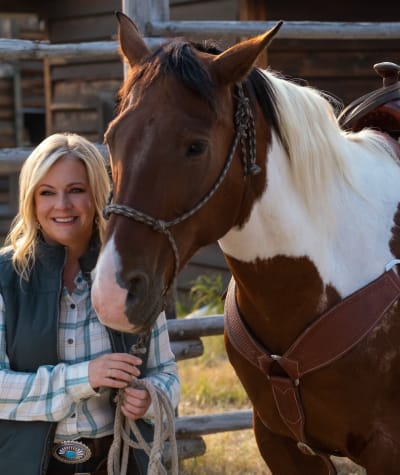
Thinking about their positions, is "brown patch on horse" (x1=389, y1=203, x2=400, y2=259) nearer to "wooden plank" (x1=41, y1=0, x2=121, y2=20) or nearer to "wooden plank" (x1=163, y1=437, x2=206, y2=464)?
"wooden plank" (x1=163, y1=437, x2=206, y2=464)

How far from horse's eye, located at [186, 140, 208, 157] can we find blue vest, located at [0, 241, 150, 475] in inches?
24.2

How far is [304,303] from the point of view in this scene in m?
2.41

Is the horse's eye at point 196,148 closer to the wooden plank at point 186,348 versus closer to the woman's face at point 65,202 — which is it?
the woman's face at point 65,202

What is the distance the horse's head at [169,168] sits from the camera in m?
1.98

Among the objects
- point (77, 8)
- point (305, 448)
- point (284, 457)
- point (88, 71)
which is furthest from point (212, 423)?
point (77, 8)

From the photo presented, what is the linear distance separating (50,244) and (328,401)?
0.89 metres

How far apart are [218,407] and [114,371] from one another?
290cm

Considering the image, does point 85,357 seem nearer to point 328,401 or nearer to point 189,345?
point 328,401

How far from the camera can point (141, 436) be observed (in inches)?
95.9

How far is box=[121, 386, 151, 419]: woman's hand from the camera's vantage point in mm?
2379

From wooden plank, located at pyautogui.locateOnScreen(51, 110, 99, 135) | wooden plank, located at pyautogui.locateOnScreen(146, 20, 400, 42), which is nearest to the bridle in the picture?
wooden plank, located at pyautogui.locateOnScreen(146, 20, 400, 42)

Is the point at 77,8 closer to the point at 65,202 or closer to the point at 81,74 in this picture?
the point at 81,74

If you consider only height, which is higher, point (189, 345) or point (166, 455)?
point (189, 345)

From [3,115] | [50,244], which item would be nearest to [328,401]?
[50,244]
